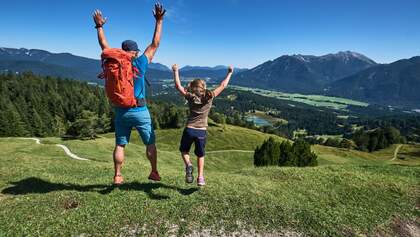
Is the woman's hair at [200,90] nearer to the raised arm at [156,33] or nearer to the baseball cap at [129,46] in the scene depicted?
the raised arm at [156,33]

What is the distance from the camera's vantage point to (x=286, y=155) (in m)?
56.2

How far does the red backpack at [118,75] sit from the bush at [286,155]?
46219mm

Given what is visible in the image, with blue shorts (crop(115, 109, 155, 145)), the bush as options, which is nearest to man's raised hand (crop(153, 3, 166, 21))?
blue shorts (crop(115, 109, 155, 145))

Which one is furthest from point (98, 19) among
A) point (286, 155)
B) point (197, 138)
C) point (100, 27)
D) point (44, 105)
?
point (44, 105)

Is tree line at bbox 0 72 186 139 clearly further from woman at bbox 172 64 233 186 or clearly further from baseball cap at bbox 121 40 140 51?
woman at bbox 172 64 233 186

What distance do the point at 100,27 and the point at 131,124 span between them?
3.35 metres

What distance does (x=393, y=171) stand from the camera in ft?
64.0

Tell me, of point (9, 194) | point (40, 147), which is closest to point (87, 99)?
point (40, 147)

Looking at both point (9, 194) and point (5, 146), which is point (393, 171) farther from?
point (5, 146)

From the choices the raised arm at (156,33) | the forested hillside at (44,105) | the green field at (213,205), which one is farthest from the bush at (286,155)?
the forested hillside at (44,105)

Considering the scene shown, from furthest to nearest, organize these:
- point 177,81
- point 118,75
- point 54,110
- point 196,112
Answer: point 54,110
point 177,81
point 196,112
point 118,75

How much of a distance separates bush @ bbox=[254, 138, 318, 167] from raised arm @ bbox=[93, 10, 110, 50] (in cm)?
4628

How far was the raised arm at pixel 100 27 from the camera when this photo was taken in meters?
10.9

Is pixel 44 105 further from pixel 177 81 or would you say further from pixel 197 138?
pixel 197 138
